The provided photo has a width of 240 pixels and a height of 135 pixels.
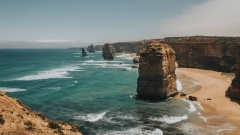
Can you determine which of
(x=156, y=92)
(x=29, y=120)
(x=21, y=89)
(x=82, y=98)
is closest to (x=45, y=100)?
(x=82, y=98)

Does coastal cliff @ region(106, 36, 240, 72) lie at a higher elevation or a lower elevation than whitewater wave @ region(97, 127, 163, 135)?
higher

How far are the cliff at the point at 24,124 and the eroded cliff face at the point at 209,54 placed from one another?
67617 millimetres

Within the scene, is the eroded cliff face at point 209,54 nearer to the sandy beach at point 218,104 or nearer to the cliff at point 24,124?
the sandy beach at point 218,104

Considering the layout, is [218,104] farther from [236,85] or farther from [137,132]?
[137,132]

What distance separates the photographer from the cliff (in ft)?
31.3

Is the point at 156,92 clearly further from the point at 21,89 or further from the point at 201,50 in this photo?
the point at 201,50

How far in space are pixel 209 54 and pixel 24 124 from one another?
242 ft

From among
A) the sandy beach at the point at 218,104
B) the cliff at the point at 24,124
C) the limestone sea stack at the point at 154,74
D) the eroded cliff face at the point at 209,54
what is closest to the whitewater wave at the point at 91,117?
the limestone sea stack at the point at 154,74

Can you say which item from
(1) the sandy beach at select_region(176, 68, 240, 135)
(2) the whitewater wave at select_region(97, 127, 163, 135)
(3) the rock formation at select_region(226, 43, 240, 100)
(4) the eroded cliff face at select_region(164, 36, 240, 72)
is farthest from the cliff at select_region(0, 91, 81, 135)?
(4) the eroded cliff face at select_region(164, 36, 240, 72)

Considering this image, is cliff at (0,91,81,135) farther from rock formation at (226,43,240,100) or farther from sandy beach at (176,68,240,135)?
rock formation at (226,43,240,100)

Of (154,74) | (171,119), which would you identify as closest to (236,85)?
(154,74)

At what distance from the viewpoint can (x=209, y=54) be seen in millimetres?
74812

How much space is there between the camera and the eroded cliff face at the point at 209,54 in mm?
69812

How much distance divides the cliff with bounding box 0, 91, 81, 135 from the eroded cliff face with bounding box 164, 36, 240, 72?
67617 mm
